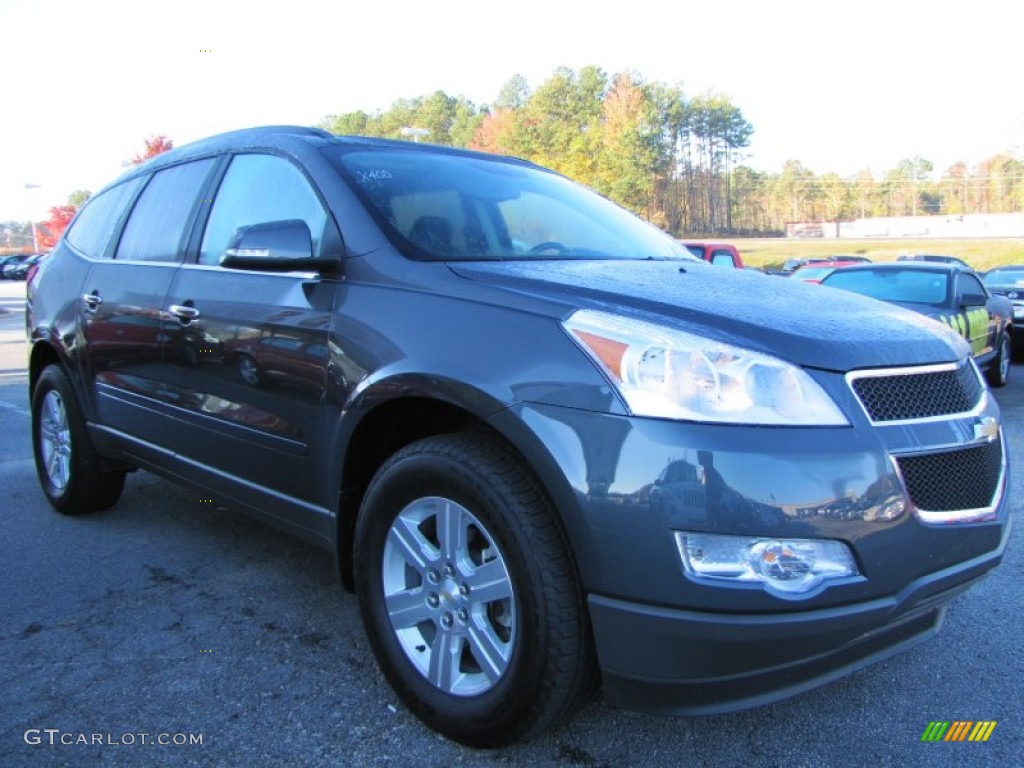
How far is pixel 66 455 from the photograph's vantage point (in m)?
4.30

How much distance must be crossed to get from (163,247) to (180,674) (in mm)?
1846

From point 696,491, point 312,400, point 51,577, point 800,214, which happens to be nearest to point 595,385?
point 696,491

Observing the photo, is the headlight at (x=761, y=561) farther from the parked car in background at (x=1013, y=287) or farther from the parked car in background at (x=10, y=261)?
the parked car in background at (x=10, y=261)

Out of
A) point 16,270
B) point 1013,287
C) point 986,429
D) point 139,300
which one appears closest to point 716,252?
point 1013,287

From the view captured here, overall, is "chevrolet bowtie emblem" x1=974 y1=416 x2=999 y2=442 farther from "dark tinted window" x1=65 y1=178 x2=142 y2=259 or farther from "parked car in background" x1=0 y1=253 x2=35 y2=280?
"parked car in background" x1=0 y1=253 x2=35 y2=280

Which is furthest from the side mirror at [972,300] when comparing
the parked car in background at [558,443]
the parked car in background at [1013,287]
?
the parked car in background at [558,443]

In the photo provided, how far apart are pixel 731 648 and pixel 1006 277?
14.5 meters

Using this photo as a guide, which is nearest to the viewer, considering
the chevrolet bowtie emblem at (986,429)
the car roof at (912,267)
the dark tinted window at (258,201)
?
the chevrolet bowtie emblem at (986,429)

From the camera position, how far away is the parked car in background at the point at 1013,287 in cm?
1179

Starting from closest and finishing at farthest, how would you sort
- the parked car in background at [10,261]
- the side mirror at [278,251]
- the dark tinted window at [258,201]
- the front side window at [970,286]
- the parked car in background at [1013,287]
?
1. the side mirror at [278,251]
2. the dark tinted window at [258,201]
3. the front side window at [970,286]
4. the parked car in background at [1013,287]
5. the parked car in background at [10,261]

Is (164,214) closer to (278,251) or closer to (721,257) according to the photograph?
(278,251)

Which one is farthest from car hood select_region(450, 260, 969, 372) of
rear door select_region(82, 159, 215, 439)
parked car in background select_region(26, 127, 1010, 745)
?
rear door select_region(82, 159, 215, 439)

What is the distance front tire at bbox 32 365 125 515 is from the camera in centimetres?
413

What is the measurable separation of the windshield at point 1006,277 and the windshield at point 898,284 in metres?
5.78
